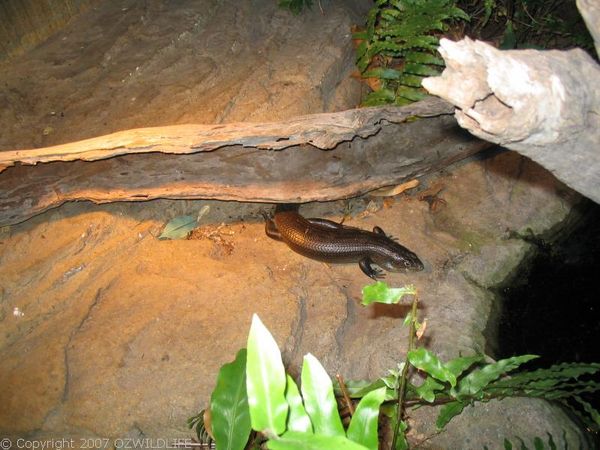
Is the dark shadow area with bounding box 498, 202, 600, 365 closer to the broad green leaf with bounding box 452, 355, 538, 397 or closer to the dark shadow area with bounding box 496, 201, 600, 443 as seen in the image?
the dark shadow area with bounding box 496, 201, 600, 443

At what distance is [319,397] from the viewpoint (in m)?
1.51

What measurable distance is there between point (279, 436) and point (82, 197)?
331 cm

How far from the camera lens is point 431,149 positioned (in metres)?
3.89

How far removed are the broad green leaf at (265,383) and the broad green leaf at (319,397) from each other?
138mm

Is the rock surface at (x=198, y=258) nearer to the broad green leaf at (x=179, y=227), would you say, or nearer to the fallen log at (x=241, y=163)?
the broad green leaf at (x=179, y=227)

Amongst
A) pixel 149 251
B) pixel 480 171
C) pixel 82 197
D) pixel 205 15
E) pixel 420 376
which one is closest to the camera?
pixel 420 376

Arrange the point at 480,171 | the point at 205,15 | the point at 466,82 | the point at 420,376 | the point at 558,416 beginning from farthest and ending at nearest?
1. the point at 205,15
2. the point at 480,171
3. the point at 420,376
4. the point at 558,416
5. the point at 466,82

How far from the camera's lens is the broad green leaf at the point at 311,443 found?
123cm

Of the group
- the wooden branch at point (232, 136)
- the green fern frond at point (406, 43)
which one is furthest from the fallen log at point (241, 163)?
the green fern frond at point (406, 43)

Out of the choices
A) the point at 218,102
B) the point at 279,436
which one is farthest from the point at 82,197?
the point at 279,436

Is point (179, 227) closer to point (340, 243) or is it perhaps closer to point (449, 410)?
point (340, 243)

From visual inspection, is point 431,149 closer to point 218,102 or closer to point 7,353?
point 218,102

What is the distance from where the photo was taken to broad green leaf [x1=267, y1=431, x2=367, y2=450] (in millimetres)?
1231

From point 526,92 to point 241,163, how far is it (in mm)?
2630
